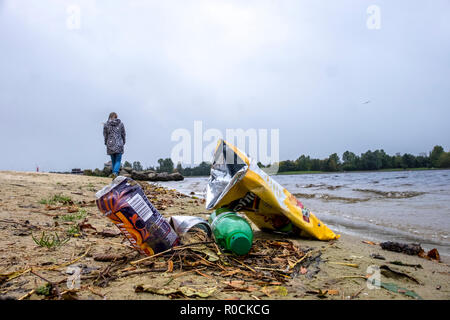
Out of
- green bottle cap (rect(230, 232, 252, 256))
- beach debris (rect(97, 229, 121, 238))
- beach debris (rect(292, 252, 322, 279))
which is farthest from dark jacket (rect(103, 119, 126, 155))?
beach debris (rect(292, 252, 322, 279))

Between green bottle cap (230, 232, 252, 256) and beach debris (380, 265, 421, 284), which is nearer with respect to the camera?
beach debris (380, 265, 421, 284)

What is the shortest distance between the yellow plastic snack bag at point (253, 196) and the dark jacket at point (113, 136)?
5.61 m

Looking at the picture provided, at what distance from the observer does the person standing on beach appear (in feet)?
24.9

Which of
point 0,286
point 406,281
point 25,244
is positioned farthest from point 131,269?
point 406,281

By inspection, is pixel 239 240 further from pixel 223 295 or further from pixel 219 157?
pixel 219 157

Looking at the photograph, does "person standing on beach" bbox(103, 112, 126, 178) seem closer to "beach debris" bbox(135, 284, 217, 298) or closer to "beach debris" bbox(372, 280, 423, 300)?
"beach debris" bbox(135, 284, 217, 298)

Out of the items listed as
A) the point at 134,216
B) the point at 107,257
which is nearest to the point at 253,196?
the point at 134,216

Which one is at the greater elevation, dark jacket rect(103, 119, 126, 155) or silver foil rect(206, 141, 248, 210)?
dark jacket rect(103, 119, 126, 155)

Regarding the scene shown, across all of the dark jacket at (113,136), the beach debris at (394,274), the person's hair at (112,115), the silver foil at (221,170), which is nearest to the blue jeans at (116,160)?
the dark jacket at (113,136)

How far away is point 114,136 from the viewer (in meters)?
7.58

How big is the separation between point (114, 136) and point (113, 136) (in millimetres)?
26

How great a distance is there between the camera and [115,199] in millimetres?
1672
